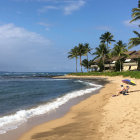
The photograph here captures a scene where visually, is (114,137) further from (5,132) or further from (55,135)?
(5,132)

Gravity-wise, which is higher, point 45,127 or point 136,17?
point 136,17

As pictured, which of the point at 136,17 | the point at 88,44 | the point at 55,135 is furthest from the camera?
the point at 88,44

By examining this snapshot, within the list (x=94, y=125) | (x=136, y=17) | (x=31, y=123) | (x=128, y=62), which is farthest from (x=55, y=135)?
(x=128, y=62)

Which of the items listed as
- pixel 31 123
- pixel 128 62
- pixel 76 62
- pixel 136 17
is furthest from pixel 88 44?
pixel 31 123

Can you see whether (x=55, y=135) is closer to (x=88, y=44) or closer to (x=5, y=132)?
(x=5, y=132)

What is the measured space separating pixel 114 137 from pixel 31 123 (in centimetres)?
405

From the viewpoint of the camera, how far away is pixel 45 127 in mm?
6742

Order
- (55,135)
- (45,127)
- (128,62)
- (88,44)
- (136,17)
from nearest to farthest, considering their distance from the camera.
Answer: (55,135) < (45,127) < (136,17) < (128,62) < (88,44)

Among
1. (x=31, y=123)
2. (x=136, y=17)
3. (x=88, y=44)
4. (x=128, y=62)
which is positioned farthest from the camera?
(x=88, y=44)

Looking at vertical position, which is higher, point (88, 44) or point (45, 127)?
point (88, 44)

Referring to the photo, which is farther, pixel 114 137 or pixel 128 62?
pixel 128 62

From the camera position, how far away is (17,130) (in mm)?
6430

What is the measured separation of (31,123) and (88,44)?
66665mm

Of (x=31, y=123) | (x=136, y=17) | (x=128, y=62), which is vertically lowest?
(x=31, y=123)
